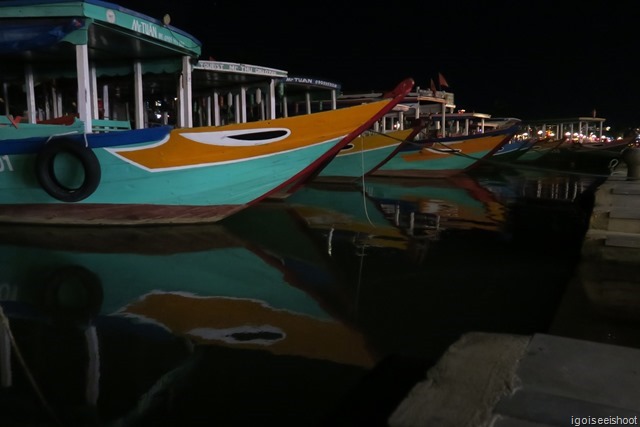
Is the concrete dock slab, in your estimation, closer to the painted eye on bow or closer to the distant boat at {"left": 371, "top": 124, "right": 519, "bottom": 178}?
the painted eye on bow

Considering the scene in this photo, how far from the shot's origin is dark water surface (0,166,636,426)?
2455 mm

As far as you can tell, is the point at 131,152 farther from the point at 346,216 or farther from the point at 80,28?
the point at 346,216

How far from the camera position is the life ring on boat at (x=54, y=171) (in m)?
6.15

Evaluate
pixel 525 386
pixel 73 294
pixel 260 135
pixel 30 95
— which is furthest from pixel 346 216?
pixel 525 386

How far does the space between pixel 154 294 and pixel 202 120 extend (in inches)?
356

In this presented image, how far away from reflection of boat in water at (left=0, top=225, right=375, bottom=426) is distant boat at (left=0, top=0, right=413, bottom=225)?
846mm

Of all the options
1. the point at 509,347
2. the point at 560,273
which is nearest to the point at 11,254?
the point at 509,347

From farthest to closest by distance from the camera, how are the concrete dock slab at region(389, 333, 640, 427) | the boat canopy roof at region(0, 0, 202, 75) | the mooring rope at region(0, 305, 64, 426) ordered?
the boat canopy roof at region(0, 0, 202, 75)
the mooring rope at region(0, 305, 64, 426)
the concrete dock slab at region(389, 333, 640, 427)

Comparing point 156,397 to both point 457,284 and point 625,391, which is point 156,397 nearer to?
point 625,391

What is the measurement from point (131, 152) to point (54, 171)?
100cm

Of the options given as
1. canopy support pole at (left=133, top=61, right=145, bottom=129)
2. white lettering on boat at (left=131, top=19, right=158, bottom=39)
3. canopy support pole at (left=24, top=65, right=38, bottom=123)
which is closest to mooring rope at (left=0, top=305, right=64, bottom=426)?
white lettering on boat at (left=131, top=19, right=158, bottom=39)

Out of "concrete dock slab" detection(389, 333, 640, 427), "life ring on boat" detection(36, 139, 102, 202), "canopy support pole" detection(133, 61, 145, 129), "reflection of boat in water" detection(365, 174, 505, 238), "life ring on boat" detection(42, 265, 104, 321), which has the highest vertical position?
"canopy support pole" detection(133, 61, 145, 129)

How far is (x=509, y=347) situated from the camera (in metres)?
2.15

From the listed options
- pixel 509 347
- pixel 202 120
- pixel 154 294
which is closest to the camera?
pixel 509 347
